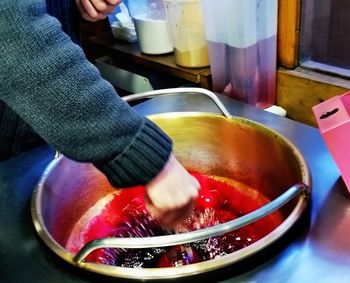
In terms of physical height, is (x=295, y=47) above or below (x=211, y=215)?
above

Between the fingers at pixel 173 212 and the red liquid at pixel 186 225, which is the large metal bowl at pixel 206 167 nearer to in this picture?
the red liquid at pixel 186 225

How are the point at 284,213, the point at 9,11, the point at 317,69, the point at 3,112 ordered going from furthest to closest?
the point at 317,69 → the point at 3,112 → the point at 284,213 → the point at 9,11

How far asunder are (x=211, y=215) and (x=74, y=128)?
17.6 inches

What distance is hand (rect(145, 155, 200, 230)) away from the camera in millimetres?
618

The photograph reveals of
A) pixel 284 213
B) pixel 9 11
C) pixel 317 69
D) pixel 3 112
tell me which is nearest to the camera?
pixel 9 11

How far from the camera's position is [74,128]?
61 cm

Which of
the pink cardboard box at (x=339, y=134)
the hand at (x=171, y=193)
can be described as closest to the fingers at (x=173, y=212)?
the hand at (x=171, y=193)

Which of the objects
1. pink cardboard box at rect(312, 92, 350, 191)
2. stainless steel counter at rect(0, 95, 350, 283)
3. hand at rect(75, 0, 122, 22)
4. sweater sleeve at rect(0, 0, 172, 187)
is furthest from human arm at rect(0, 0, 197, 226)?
hand at rect(75, 0, 122, 22)

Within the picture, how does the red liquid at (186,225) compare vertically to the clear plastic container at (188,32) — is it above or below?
below

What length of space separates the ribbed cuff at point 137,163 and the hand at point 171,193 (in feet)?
0.04

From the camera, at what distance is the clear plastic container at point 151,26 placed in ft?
4.42

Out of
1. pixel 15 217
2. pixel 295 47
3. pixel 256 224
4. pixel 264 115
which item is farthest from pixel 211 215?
pixel 295 47

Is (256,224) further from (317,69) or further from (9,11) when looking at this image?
(9,11)

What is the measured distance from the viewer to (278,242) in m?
0.70
